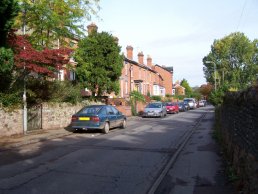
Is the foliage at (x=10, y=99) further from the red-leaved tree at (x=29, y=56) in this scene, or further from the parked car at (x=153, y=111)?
the parked car at (x=153, y=111)

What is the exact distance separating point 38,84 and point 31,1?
173 inches

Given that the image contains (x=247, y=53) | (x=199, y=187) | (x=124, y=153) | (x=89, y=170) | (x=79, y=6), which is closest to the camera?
(x=199, y=187)

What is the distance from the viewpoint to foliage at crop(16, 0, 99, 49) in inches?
739

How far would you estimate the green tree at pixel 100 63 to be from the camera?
27.9 m

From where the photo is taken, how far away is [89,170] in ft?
29.8

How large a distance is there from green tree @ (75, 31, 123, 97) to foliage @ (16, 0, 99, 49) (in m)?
5.78

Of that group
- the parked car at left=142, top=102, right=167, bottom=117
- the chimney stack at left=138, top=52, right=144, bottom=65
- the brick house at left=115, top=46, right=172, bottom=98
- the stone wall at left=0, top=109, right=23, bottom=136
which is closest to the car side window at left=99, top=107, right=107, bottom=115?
the stone wall at left=0, top=109, right=23, bottom=136

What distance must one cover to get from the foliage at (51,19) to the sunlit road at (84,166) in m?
7.26

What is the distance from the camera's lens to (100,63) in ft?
92.5

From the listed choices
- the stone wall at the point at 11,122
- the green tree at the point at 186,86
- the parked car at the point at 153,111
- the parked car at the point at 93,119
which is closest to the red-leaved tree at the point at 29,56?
the stone wall at the point at 11,122

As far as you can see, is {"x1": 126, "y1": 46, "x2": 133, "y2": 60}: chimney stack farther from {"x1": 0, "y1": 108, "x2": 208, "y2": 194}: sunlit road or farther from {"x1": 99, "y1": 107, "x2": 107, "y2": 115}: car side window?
{"x1": 0, "y1": 108, "x2": 208, "y2": 194}: sunlit road

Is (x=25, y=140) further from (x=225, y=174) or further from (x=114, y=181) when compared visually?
(x=225, y=174)

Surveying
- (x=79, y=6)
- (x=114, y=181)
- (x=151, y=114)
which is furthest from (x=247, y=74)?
(x=114, y=181)

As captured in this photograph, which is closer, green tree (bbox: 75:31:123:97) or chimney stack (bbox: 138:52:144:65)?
green tree (bbox: 75:31:123:97)
